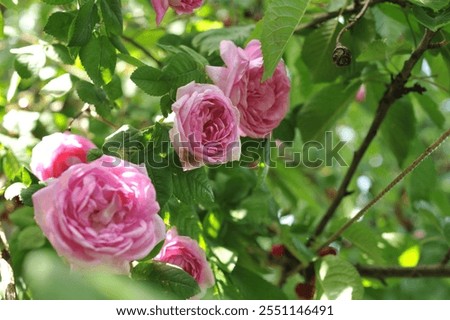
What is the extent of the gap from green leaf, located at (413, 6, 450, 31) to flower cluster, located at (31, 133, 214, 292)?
0.40 meters

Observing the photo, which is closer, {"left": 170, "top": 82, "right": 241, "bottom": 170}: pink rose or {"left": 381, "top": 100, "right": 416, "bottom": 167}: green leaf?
{"left": 170, "top": 82, "right": 241, "bottom": 170}: pink rose

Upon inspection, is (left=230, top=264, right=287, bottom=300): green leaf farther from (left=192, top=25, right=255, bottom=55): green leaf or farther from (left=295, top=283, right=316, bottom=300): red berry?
(left=192, top=25, right=255, bottom=55): green leaf

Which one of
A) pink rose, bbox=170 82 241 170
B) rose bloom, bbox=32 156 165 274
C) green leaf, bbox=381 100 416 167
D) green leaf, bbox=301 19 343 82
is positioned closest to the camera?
rose bloom, bbox=32 156 165 274

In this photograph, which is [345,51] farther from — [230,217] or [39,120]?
[39,120]

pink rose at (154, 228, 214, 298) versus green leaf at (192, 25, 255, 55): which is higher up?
green leaf at (192, 25, 255, 55)

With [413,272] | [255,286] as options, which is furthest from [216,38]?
[413,272]

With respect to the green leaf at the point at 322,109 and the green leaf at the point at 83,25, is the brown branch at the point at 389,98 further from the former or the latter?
the green leaf at the point at 83,25

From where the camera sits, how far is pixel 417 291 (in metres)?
1.47

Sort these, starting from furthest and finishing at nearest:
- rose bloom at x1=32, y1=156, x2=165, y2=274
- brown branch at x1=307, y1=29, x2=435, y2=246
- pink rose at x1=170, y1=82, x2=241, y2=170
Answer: brown branch at x1=307, y1=29, x2=435, y2=246, pink rose at x1=170, y1=82, x2=241, y2=170, rose bloom at x1=32, y1=156, x2=165, y2=274

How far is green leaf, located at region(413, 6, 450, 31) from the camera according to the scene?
30.0 inches

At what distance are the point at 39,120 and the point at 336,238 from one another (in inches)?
22.9

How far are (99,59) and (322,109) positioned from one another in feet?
1.47

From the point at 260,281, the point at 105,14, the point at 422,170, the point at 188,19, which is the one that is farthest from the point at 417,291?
the point at 105,14

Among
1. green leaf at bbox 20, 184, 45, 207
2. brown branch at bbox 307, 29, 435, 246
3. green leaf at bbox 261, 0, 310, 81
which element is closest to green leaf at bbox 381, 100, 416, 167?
brown branch at bbox 307, 29, 435, 246
